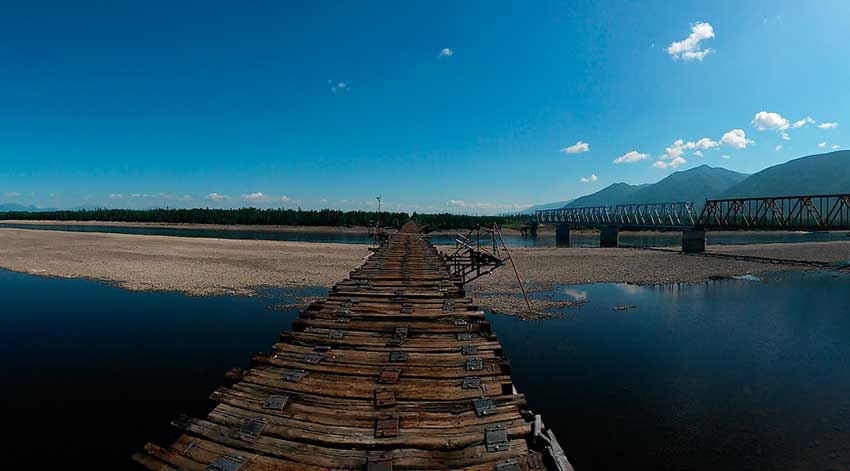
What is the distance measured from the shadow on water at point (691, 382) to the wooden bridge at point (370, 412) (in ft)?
19.9

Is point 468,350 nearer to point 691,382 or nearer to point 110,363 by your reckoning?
point 691,382

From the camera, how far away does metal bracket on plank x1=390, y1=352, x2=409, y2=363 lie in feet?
24.8

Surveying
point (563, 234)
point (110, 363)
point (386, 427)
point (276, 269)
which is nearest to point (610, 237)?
point (563, 234)

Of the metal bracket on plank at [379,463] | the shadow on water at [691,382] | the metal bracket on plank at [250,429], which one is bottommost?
the shadow on water at [691,382]

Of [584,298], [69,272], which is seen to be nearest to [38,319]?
[69,272]

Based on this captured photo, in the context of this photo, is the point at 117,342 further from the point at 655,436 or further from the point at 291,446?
the point at 655,436

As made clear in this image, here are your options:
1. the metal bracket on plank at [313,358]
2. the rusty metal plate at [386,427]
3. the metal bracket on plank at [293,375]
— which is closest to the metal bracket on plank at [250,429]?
the metal bracket on plank at [293,375]

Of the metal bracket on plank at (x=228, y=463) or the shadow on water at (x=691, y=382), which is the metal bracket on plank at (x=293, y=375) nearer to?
the metal bracket on plank at (x=228, y=463)

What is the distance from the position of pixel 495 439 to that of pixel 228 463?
325 centimetres

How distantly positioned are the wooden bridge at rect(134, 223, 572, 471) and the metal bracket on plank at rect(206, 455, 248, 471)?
0.5 inches

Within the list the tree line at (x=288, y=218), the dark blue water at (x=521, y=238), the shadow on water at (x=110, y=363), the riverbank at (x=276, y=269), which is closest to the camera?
the shadow on water at (x=110, y=363)

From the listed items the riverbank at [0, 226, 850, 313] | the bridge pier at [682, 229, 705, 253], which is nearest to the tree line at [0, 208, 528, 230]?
the bridge pier at [682, 229, 705, 253]

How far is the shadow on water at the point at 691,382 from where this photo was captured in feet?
35.9

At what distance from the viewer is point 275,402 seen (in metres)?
5.80
